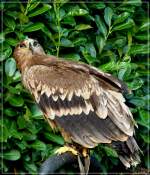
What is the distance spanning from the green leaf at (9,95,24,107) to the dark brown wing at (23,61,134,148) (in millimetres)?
680

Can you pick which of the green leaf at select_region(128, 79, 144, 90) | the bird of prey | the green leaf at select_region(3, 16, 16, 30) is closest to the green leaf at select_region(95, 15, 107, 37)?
the green leaf at select_region(128, 79, 144, 90)

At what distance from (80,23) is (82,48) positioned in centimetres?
26

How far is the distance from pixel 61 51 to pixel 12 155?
105 cm

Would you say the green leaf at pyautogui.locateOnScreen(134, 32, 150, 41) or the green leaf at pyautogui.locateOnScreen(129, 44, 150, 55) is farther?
the green leaf at pyautogui.locateOnScreen(134, 32, 150, 41)

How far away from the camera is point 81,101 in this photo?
16.2 feet

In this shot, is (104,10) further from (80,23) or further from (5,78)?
(5,78)

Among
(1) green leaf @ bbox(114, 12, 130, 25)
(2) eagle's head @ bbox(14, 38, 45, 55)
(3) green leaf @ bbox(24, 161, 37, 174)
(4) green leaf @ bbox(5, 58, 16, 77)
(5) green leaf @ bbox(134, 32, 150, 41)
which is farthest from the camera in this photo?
(5) green leaf @ bbox(134, 32, 150, 41)

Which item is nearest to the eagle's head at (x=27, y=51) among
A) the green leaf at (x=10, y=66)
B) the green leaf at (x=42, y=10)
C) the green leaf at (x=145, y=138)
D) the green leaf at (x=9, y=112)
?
the green leaf at (x=10, y=66)

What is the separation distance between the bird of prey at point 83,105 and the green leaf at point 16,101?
66 centimetres

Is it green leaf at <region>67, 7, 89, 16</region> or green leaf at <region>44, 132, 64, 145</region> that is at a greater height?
green leaf at <region>67, 7, 89, 16</region>

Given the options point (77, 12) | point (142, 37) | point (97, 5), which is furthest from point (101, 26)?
point (142, 37)

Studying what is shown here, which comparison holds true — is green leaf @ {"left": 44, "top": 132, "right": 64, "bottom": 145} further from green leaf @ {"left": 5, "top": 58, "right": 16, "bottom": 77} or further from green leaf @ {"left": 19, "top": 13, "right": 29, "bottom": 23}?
green leaf @ {"left": 19, "top": 13, "right": 29, "bottom": 23}

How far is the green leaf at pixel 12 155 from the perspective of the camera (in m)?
5.80

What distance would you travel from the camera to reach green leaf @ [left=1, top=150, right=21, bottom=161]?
580 centimetres
